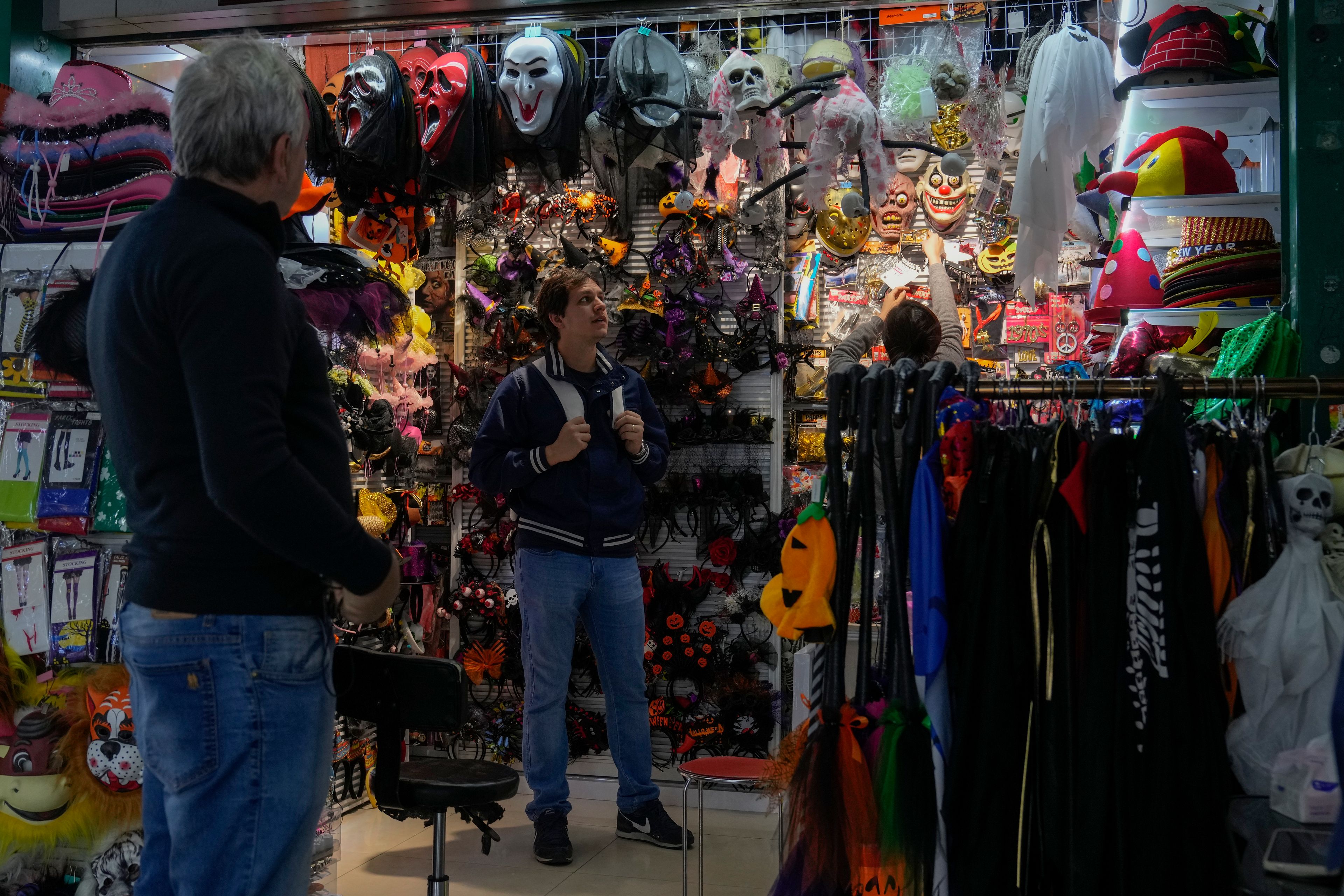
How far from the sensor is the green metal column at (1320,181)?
8.00 ft

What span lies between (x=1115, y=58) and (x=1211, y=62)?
4.56 ft

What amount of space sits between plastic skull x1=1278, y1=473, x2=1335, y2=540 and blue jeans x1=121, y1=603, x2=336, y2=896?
1564 millimetres

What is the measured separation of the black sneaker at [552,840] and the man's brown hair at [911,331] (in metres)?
1.87

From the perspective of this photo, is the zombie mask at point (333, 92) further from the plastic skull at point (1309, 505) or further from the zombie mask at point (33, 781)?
the plastic skull at point (1309, 505)

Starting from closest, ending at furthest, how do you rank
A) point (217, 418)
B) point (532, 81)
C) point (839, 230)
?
point (217, 418) < point (532, 81) < point (839, 230)

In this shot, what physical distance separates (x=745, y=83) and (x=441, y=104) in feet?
3.71

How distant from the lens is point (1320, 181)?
8.04ft

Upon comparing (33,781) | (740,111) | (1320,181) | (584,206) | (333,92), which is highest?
(333,92)

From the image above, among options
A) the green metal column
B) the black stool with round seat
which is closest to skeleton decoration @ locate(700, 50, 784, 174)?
the green metal column

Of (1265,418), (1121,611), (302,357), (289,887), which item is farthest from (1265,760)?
(302,357)

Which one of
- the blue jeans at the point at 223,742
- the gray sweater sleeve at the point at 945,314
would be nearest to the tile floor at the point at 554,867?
the gray sweater sleeve at the point at 945,314

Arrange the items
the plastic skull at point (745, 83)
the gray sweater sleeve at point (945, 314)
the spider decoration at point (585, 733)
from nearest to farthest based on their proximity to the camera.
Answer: the gray sweater sleeve at point (945, 314), the plastic skull at point (745, 83), the spider decoration at point (585, 733)

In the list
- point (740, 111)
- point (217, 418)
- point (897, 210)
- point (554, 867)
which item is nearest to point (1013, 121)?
point (897, 210)

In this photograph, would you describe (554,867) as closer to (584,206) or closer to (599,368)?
(599,368)
